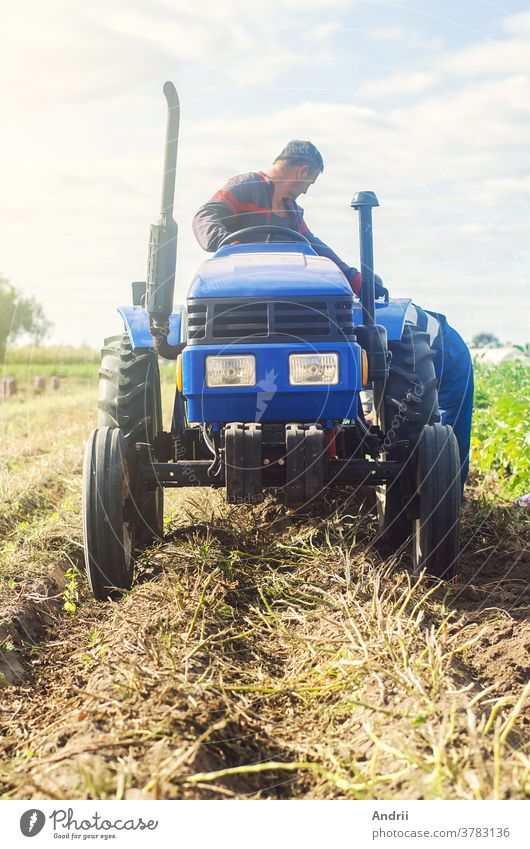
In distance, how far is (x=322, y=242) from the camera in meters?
4.91

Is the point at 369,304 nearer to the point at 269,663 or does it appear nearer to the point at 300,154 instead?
the point at 300,154

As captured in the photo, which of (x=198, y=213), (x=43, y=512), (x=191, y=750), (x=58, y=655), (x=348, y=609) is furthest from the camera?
(x=43, y=512)

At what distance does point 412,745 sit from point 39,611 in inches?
94.8

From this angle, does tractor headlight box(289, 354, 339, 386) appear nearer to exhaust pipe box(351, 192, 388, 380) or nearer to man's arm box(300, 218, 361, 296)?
exhaust pipe box(351, 192, 388, 380)

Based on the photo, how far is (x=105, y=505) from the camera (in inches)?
160

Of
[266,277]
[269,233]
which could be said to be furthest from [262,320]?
[269,233]

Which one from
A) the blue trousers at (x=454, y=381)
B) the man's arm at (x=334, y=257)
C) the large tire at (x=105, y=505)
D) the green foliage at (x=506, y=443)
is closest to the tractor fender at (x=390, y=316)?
the man's arm at (x=334, y=257)

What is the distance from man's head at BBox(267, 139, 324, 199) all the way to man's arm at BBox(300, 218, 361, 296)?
0.20 m

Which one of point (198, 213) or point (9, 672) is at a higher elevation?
point (198, 213)

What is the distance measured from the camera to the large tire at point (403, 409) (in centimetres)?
438

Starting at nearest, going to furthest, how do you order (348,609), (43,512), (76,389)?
(348,609) < (43,512) < (76,389)

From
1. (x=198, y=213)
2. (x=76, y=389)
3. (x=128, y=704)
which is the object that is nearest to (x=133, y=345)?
(x=198, y=213)

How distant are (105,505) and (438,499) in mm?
1474

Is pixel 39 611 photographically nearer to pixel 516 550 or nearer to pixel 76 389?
pixel 516 550
